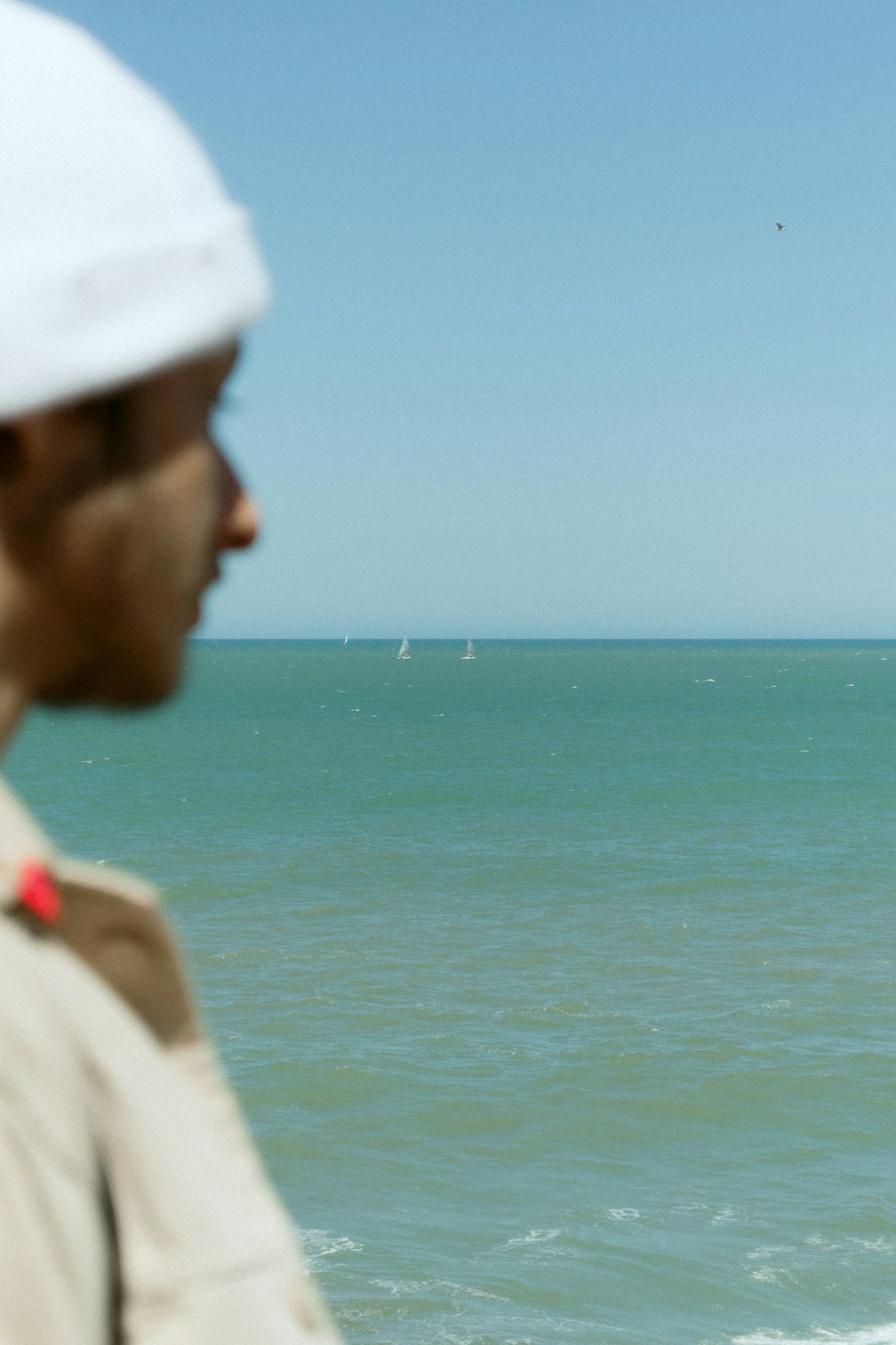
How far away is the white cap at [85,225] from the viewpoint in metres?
1.01

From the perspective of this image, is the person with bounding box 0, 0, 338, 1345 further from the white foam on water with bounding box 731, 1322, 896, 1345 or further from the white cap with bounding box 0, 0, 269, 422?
the white foam on water with bounding box 731, 1322, 896, 1345

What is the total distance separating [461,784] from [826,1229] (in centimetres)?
5167

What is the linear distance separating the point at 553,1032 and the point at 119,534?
95.6ft

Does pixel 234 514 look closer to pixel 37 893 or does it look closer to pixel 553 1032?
pixel 37 893

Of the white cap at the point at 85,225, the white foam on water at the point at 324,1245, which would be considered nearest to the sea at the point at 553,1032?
the white foam on water at the point at 324,1245

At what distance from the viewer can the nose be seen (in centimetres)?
Result: 114

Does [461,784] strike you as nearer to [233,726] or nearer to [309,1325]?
[233,726]

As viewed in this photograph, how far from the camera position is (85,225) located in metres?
1.03

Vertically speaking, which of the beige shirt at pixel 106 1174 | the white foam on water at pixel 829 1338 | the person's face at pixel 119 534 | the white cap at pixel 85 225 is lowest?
the white foam on water at pixel 829 1338

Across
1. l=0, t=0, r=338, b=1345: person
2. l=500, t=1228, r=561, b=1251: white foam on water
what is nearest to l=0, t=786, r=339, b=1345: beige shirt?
l=0, t=0, r=338, b=1345: person

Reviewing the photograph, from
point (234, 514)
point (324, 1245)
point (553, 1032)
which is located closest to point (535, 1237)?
point (324, 1245)

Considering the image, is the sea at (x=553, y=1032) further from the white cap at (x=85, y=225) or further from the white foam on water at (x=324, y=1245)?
the white cap at (x=85, y=225)

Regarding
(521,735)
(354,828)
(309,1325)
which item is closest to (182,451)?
(309,1325)

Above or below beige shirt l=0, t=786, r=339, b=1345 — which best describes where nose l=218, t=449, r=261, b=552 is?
above
